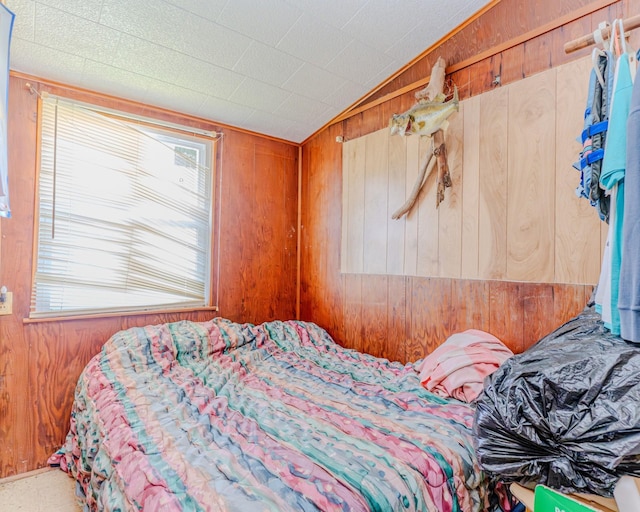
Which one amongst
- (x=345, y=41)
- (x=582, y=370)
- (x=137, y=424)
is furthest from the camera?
(x=345, y=41)

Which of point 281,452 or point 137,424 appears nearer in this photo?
point 281,452

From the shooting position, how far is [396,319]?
2.35 m

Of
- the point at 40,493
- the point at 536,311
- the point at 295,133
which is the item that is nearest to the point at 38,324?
the point at 40,493

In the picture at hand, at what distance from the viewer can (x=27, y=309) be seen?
204 cm

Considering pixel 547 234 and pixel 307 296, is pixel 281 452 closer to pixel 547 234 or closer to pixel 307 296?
pixel 547 234

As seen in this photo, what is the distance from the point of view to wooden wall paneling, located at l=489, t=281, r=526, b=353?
5.76 feet

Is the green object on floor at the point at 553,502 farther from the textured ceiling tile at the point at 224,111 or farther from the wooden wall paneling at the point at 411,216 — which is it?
the textured ceiling tile at the point at 224,111

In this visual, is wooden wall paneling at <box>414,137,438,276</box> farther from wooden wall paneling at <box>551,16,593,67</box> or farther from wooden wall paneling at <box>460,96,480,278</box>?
wooden wall paneling at <box>551,16,593,67</box>

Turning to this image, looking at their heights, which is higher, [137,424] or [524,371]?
[524,371]

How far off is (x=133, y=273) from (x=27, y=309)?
22.4 inches

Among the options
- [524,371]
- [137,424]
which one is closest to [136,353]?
[137,424]

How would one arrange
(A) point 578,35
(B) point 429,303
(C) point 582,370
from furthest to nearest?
(B) point 429,303 → (A) point 578,35 → (C) point 582,370

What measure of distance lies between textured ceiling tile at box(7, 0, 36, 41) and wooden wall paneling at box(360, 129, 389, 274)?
74.5 inches

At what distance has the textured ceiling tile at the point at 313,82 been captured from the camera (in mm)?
2230
